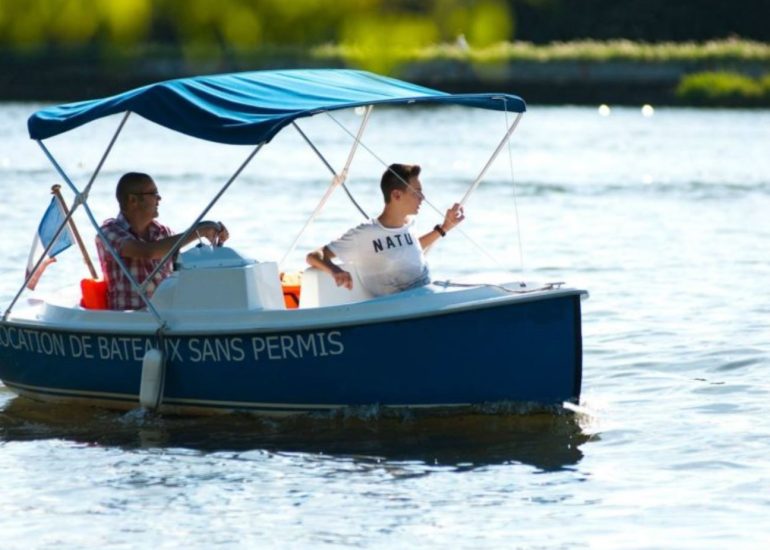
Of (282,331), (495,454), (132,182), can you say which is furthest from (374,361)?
(132,182)

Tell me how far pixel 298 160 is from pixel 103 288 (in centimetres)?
2389

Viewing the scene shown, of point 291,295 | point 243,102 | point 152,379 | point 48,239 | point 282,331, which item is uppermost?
point 243,102

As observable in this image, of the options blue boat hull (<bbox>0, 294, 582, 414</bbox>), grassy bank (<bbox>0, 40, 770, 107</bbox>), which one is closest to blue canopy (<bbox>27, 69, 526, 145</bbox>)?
blue boat hull (<bbox>0, 294, 582, 414</bbox>)

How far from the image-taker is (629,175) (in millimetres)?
30312

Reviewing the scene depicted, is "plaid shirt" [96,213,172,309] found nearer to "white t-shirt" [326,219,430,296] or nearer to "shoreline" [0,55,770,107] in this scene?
"white t-shirt" [326,219,430,296]

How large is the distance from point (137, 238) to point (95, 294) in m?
0.57

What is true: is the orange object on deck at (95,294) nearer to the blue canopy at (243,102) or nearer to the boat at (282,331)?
the boat at (282,331)

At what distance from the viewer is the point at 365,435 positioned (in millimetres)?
9062

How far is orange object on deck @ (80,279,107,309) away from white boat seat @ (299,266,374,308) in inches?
47.0

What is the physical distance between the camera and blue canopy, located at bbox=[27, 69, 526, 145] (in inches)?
347

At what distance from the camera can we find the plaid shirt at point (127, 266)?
30.7 ft

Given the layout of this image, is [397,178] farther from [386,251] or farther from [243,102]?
[243,102]

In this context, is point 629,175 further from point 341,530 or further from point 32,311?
point 341,530

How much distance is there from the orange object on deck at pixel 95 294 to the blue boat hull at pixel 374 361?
1.17 ft
